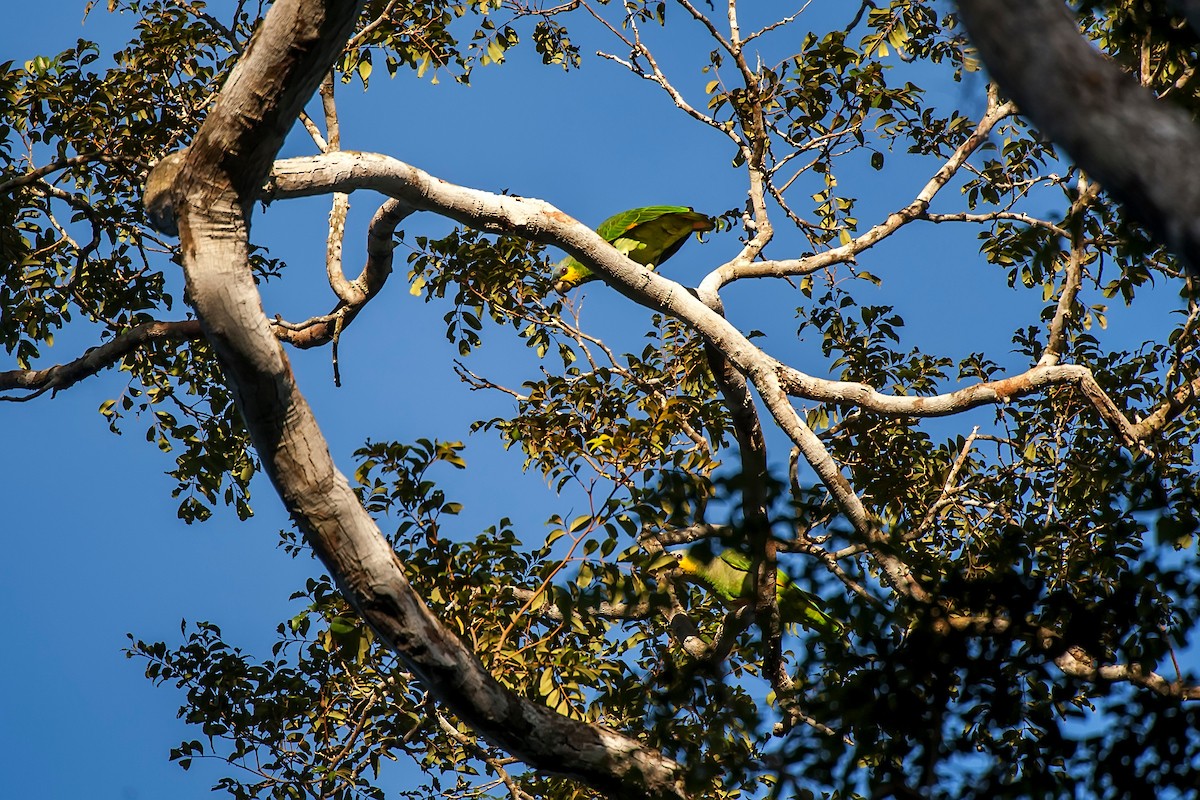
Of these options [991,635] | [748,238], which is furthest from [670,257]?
[991,635]

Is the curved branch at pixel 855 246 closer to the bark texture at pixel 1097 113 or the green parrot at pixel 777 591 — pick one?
the green parrot at pixel 777 591

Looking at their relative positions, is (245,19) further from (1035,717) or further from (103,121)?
(1035,717)

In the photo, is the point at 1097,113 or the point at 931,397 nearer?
the point at 1097,113

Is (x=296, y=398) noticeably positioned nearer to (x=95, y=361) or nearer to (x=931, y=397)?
(x=95, y=361)

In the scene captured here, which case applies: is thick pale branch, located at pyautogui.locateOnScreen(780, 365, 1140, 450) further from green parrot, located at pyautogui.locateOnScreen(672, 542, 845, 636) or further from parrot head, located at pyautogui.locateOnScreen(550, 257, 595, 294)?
parrot head, located at pyautogui.locateOnScreen(550, 257, 595, 294)

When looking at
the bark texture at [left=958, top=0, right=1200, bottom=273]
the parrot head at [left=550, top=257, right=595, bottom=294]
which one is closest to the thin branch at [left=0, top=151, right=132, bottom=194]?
the parrot head at [left=550, top=257, right=595, bottom=294]

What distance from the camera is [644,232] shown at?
5.75 metres

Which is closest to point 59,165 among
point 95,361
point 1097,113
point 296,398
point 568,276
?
Answer: point 95,361

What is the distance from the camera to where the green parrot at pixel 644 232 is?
5.61 m

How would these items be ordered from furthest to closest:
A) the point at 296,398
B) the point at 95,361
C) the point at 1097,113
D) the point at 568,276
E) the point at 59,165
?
the point at 568,276 → the point at 59,165 → the point at 95,361 → the point at 296,398 → the point at 1097,113

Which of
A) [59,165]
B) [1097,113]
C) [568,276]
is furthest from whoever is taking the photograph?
[568,276]

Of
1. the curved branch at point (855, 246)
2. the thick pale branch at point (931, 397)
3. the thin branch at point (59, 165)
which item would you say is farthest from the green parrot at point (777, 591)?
the thin branch at point (59, 165)

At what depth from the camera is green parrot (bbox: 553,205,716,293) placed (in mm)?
5609

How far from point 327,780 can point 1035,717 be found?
3.46 m
